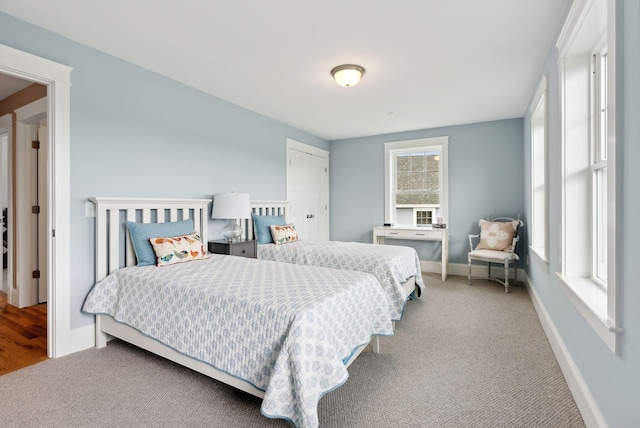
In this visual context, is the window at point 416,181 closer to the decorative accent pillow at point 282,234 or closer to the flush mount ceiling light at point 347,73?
the decorative accent pillow at point 282,234

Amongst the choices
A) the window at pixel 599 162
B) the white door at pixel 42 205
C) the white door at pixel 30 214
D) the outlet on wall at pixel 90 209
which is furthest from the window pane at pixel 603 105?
Answer: the white door at pixel 42 205

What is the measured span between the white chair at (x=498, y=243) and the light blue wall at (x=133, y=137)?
10.6 feet

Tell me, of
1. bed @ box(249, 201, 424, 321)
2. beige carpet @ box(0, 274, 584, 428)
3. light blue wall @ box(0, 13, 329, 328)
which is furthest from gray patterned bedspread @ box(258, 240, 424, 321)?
light blue wall @ box(0, 13, 329, 328)

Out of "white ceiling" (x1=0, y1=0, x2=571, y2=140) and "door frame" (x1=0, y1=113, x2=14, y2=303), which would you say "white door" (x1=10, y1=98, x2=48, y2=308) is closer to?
"door frame" (x1=0, y1=113, x2=14, y2=303)

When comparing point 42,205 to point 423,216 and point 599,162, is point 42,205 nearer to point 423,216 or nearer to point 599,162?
point 599,162

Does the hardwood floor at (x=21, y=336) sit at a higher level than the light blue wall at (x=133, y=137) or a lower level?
lower

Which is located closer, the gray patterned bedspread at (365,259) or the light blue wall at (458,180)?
the gray patterned bedspread at (365,259)

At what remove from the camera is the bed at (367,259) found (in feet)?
9.82

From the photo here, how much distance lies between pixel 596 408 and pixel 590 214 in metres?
1.13

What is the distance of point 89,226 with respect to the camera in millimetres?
2578

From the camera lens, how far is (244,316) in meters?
1.74

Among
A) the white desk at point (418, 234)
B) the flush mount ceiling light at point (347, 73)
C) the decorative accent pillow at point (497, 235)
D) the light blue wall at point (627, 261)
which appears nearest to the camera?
the light blue wall at point (627, 261)

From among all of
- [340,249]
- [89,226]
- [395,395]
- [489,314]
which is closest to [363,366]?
[395,395]

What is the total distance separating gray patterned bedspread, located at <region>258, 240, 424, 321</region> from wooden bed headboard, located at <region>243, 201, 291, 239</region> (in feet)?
1.14
